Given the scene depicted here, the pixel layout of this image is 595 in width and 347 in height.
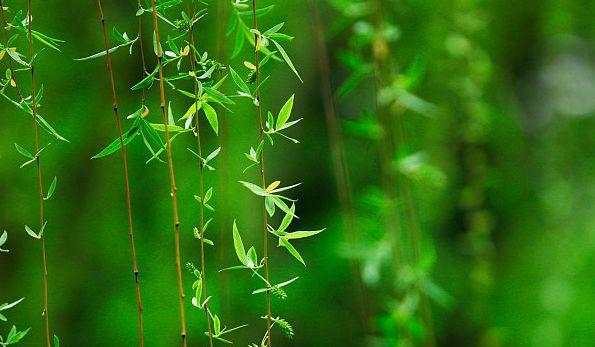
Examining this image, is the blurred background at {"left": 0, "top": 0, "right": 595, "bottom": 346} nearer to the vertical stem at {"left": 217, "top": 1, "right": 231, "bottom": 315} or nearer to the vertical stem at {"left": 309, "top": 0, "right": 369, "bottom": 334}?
the vertical stem at {"left": 217, "top": 1, "right": 231, "bottom": 315}

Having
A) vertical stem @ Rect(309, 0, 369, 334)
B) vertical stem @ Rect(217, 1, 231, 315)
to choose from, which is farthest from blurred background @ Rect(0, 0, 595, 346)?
vertical stem @ Rect(309, 0, 369, 334)

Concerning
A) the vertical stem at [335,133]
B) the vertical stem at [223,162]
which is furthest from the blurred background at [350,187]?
the vertical stem at [335,133]

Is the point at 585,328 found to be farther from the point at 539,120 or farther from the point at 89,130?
the point at 89,130

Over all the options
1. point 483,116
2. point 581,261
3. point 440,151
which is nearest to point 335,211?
point 440,151

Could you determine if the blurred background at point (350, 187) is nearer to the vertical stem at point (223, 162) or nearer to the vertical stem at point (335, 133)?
the vertical stem at point (223, 162)

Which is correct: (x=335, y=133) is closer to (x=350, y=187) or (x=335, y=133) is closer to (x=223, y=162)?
(x=223, y=162)

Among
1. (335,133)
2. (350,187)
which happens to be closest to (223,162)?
(335,133)

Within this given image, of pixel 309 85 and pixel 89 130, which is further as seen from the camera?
pixel 309 85

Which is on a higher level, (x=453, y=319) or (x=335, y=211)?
(x=335, y=211)
